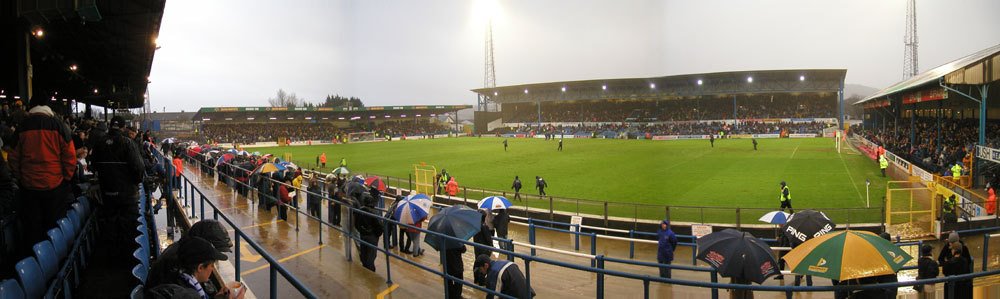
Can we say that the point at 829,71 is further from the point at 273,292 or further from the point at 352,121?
the point at 273,292

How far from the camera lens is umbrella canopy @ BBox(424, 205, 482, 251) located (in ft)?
20.3

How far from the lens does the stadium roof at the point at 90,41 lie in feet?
24.5

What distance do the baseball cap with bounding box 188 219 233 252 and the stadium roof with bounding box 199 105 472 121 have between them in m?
71.5

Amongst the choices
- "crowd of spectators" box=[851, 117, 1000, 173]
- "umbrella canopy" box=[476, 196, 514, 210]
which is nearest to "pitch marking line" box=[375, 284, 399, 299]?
"umbrella canopy" box=[476, 196, 514, 210]

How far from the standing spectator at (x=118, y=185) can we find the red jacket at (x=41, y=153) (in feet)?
1.38

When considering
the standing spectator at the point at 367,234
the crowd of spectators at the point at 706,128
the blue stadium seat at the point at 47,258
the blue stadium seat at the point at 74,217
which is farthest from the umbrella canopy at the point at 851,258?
the crowd of spectators at the point at 706,128

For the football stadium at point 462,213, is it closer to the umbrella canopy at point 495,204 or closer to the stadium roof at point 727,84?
the umbrella canopy at point 495,204

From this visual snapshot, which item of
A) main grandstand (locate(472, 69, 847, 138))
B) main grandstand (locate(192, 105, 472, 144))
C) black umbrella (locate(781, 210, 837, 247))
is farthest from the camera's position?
main grandstand (locate(192, 105, 472, 144))

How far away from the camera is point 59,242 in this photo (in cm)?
364

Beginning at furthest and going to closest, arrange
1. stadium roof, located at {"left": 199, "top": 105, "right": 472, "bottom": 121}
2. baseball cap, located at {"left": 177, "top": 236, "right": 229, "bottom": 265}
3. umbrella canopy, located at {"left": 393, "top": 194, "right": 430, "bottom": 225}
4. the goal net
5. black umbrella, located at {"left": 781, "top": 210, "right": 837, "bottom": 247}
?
1. stadium roof, located at {"left": 199, "top": 105, "right": 472, "bottom": 121}
2. the goal net
3. black umbrella, located at {"left": 781, "top": 210, "right": 837, "bottom": 247}
4. umbrella canopy, located at {"left": 393, "top": 194, "right": 430, "bottom": 225}
5. baseball cap, located at {"left": 177, "top": 236, "right": 229, "bottom": 265}

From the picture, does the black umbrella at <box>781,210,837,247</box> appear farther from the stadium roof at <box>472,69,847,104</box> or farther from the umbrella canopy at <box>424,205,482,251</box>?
the stadium roof at <box>472,69,847,104</box>

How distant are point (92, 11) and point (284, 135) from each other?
202 ft

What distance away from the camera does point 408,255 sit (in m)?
8.84

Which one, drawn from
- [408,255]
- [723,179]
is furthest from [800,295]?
[723,179]
